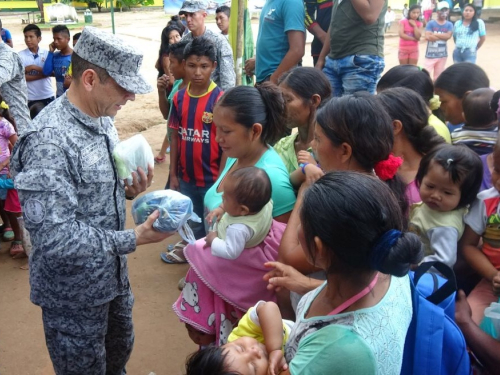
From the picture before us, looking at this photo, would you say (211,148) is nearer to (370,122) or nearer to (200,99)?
(200,99)

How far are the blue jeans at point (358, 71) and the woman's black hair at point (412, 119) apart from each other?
171 cm

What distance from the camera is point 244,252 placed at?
2.61 meters

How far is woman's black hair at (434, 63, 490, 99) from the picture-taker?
3658mm

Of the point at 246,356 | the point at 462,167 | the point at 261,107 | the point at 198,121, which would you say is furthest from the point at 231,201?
the point at 198,121

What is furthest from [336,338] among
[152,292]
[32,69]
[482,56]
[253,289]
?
[482,56]

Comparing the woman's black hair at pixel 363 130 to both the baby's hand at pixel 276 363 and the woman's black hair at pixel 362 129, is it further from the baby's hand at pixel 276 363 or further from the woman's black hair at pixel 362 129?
the baby's hand at pixel 276 363

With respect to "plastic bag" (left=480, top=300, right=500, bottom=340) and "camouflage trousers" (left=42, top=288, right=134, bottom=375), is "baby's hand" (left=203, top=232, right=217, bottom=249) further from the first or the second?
"plastic bag" (left=480, top=300, right=500, bottom=340)

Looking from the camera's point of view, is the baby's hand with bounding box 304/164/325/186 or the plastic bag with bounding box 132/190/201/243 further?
the baby's hand with bounding box 304/164/325/186

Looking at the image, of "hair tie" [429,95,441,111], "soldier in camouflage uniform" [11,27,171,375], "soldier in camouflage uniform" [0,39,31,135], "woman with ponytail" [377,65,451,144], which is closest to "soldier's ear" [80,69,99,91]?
"soldier in camouflage uniform" [11,27,171,375]

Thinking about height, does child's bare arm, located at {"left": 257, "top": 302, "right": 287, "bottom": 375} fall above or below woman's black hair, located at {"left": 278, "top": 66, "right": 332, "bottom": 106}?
below

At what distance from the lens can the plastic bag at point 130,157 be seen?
2.37 metres

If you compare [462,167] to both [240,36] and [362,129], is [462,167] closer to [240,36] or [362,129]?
[362,129]

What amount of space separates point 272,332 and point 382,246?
2.47 feet

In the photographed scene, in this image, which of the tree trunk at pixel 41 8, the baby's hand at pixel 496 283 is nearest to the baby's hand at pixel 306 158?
the baby's hand at pixel 496 283
